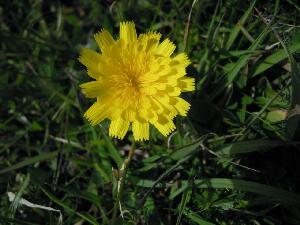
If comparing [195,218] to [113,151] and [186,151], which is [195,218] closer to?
[186,151]

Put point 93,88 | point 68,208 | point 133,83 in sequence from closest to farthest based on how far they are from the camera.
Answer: point 93,88, point 133,83, point 68,208

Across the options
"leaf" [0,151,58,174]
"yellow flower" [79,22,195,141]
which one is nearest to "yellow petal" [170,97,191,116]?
"yellow flower" [79,22,195,141]

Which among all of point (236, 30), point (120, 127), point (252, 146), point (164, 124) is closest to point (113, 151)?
point (120, 127)

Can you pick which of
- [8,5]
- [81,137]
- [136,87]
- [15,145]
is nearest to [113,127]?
[136,87]

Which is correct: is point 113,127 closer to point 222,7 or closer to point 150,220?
point 150,220

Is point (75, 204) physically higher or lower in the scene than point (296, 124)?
lower
